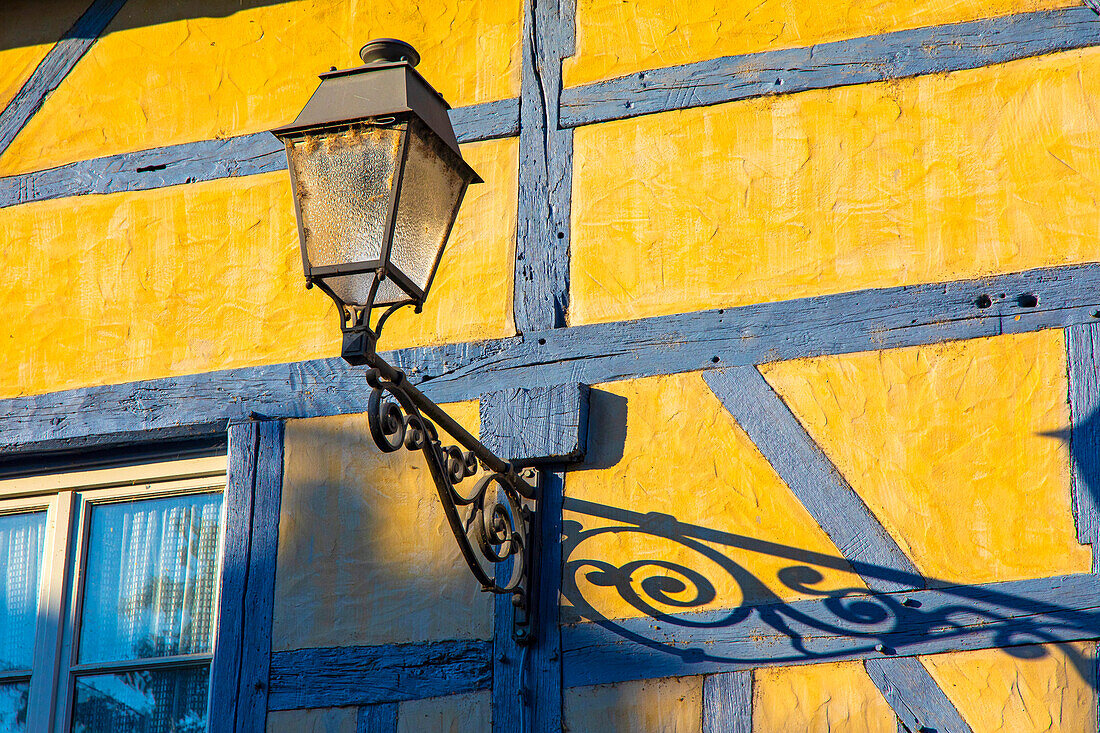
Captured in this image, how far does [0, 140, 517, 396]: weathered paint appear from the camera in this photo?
389 centimetres

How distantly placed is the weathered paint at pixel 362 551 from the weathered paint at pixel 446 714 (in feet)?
0.52

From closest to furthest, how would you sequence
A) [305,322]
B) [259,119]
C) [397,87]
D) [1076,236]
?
1. [397,87]
2. [1076,236]
3. [305,322]
4. [259,119]

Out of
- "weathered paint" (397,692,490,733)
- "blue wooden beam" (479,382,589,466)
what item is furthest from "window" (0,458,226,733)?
"blue wooden beam" (479,382,589,466)

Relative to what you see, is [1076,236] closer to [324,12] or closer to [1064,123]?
[1064,123]

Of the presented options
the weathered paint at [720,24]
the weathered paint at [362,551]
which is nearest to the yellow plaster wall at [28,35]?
the weathered paint at [362,551]

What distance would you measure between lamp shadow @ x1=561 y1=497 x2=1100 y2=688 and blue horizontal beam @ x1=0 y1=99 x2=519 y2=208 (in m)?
1.18

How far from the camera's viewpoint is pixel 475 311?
3836 mm

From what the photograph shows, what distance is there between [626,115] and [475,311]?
68cm

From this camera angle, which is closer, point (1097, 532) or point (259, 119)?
point (1097, 532)

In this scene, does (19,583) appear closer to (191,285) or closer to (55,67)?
(191,285)

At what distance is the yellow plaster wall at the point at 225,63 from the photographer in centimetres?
414

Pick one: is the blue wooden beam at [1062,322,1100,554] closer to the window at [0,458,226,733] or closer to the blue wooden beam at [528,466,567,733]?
the blue wooden beam at [528,466,567,733]

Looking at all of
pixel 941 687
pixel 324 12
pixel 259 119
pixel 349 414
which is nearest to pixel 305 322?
pixel 349 414

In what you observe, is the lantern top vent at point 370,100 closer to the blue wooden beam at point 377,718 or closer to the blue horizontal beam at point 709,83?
the blue horizontal beam at point 709,83
